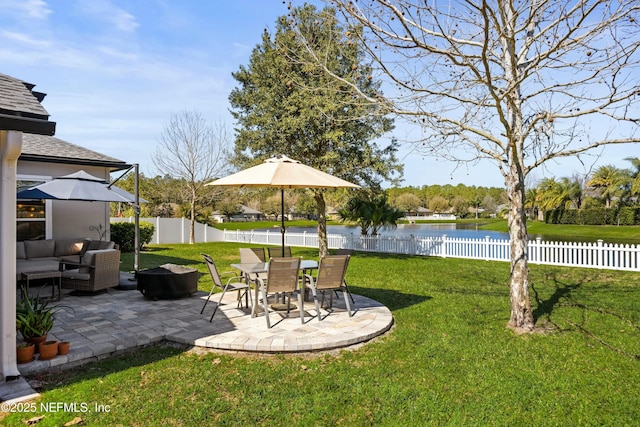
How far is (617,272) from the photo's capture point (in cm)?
1016

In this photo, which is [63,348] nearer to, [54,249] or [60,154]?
[54,249]

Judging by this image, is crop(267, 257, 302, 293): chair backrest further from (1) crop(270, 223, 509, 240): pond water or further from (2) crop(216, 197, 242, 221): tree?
(2) crop(216, 197, 242, 221): tree

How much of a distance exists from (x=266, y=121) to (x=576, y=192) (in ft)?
122

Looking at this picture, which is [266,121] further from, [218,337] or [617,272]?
[617,272]

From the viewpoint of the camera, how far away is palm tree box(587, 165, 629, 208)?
1285 inches

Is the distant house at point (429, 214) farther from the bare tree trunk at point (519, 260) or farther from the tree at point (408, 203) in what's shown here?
the bare tree trunk at point (519, 260)

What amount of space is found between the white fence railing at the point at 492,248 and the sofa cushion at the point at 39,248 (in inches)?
439

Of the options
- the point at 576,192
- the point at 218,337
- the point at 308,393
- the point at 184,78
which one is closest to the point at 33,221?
the point at 184,78

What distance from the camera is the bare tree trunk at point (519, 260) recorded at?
5.32 metres

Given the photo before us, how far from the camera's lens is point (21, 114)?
3373 millimetres

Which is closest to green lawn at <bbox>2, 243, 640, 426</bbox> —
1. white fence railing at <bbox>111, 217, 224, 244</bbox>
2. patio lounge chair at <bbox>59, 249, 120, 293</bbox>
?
patio lounge chair at <bbox>59, 249, 120, 293</bbox>

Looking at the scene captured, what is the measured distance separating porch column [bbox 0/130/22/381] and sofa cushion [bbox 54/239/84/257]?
7.07 metres

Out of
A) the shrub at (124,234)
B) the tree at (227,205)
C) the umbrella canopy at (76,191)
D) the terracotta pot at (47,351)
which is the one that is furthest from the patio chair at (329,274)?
the tree at (227,205)

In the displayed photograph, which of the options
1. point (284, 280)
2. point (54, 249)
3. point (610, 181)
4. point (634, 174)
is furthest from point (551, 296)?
point (610, 181)
